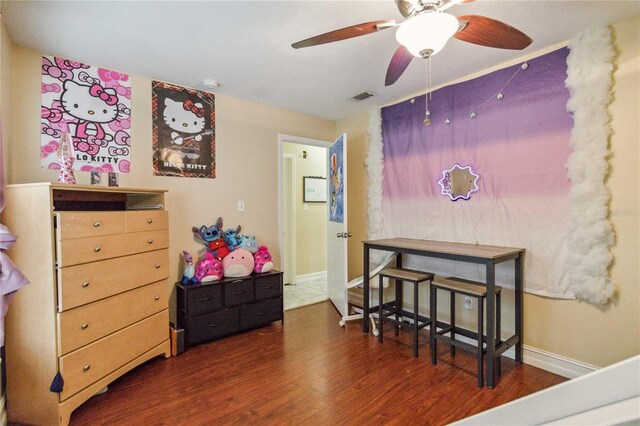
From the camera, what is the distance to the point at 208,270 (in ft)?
9.39

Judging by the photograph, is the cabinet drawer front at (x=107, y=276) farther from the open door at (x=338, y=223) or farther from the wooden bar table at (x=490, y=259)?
the wooden bar table at (x=490, y=259)

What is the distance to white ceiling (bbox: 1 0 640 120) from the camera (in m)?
A: 1.77

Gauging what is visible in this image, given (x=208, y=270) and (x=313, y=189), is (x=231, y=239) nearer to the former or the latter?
(x=208, y=270)

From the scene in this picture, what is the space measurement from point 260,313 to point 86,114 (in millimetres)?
2206

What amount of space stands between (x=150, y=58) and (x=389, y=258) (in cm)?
270

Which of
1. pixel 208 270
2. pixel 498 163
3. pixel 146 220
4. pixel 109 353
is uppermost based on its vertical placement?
pixel 498 163

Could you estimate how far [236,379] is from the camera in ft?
7.23

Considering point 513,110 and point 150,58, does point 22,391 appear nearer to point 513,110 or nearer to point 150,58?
point 150,58

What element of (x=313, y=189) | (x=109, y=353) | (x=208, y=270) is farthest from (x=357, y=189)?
(x=109, y=353)

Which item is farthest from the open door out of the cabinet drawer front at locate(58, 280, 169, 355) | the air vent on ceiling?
the cabinet drawer front at locate(58, 280, 169, 355)

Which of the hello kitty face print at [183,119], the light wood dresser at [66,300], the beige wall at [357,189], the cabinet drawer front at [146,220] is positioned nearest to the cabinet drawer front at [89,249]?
the light wood dresser at [66,300]

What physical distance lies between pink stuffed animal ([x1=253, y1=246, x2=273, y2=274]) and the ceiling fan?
2120 mm

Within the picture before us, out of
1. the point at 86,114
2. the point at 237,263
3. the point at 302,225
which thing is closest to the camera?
the point at 86,114

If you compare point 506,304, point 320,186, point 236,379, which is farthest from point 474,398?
point 320,186
